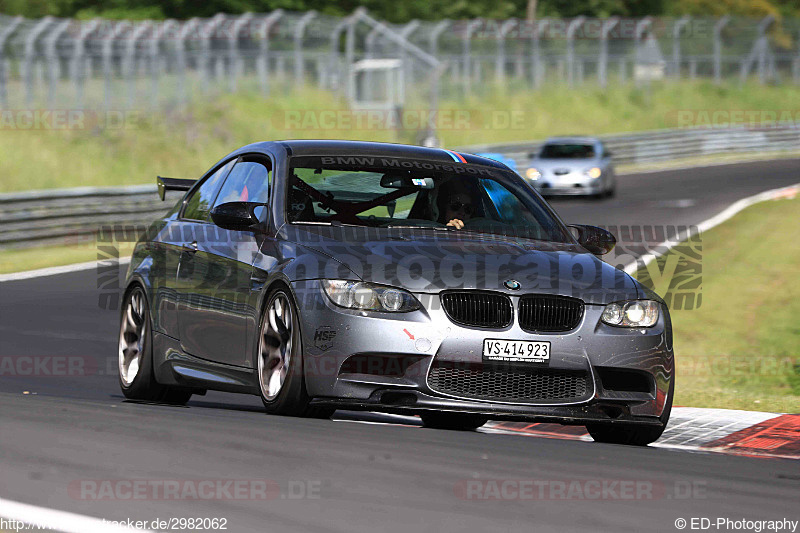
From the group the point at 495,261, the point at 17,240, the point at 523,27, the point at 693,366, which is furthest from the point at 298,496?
the point at 523,27

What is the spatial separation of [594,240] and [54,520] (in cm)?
497

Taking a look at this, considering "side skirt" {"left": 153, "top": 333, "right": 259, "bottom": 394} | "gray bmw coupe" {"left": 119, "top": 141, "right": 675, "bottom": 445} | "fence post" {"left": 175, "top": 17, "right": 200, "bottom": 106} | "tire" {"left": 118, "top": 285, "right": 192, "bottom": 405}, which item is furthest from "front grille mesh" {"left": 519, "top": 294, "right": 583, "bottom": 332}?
"fence post" {"left": 175, "top": 17, "right": 200, "bottom": 106}

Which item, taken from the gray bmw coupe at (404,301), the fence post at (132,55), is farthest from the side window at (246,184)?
the fence post at (132,55)

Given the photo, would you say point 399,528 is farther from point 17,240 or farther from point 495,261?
point 17,240

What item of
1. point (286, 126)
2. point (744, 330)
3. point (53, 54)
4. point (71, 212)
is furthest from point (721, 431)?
point (286, 126)

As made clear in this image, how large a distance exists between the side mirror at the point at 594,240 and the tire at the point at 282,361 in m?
2.06

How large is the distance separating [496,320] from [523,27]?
152 feet

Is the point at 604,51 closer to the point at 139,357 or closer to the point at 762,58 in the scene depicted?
the point at 762,58

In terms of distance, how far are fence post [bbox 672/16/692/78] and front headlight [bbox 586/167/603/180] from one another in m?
23.1

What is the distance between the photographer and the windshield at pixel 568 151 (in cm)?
3450

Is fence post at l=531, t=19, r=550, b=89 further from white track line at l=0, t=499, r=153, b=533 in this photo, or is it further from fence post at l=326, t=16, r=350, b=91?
white track line at l=0, t=499, r=153, b=533

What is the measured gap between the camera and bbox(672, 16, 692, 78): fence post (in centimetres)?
5633

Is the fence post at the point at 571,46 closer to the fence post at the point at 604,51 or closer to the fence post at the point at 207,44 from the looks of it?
the fence post at the point at 604,51

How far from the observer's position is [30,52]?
35.3 metres
